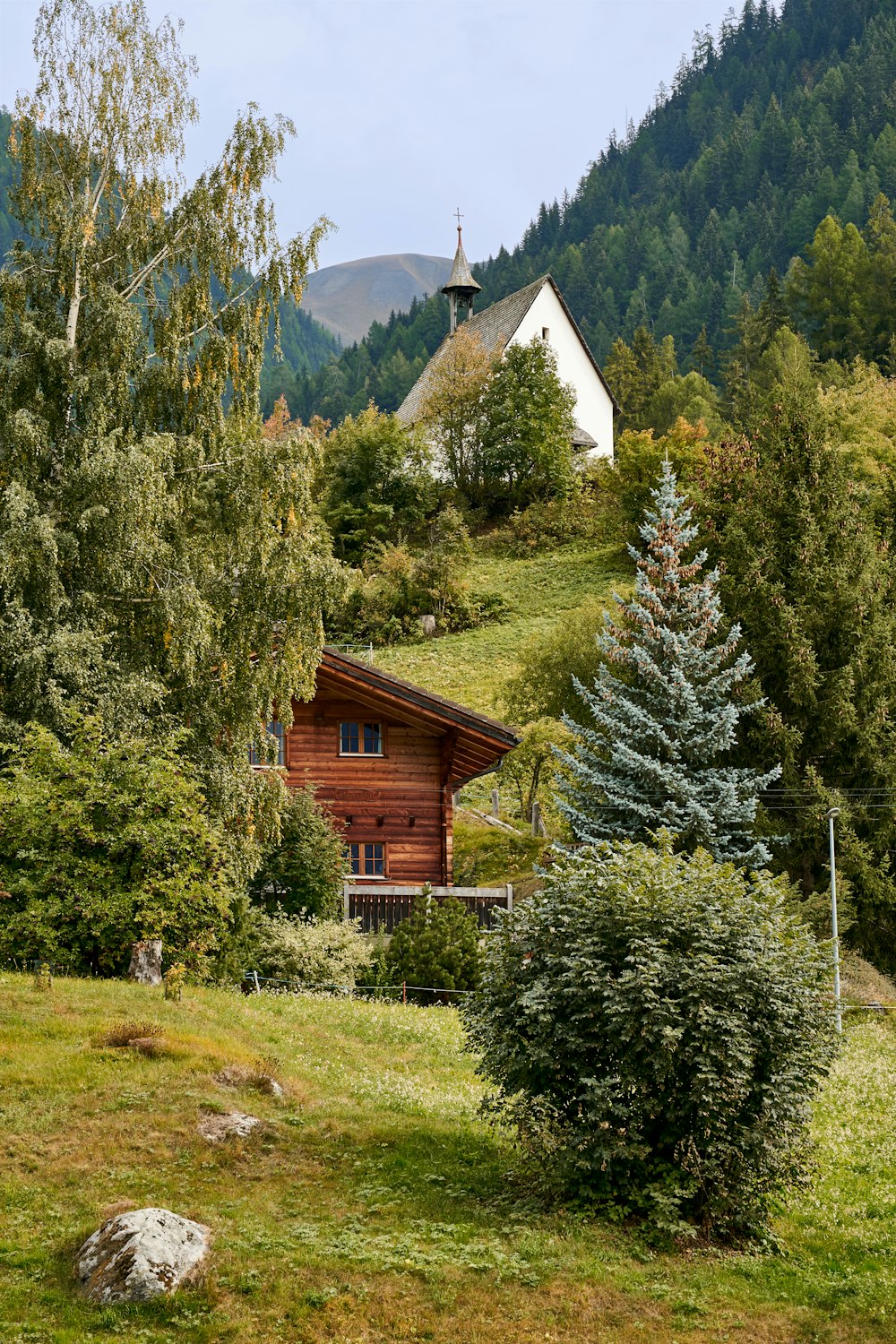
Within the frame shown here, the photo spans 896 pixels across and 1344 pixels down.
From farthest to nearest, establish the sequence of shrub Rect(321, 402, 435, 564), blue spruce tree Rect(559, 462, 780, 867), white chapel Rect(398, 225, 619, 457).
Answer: white chapel Rect(398, 225, 619, 457) → shrub Rect(321, 402, 435, 564) → blue spruce tree Rect(559, 462, 780, 867)

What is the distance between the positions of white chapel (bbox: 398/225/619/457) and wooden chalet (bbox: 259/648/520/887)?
164ft

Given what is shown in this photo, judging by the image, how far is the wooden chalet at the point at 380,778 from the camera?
97.4 ft

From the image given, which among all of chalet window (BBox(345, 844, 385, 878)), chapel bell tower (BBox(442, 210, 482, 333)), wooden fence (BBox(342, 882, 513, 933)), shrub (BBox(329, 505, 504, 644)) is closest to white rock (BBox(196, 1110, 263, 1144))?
wooden fence (BBox(342, 882, 513, 933))

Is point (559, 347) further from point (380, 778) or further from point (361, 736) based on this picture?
point (380, 778)

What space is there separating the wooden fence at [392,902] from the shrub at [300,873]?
2.43ft

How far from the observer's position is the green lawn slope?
50.5m

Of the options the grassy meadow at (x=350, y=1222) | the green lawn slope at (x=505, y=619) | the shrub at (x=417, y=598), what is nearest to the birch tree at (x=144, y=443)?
the grassy meadow at (x=350, y=1222)

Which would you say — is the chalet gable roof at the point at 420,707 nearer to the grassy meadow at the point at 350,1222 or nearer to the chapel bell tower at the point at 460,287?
the grassy meadow at the point at 350,1222

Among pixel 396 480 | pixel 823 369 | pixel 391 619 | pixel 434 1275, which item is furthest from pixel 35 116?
pixel 823 369

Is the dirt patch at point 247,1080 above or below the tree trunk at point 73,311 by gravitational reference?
below

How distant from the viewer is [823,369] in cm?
8419

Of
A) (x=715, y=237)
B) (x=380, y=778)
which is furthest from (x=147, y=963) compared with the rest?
(x=715, y=237)

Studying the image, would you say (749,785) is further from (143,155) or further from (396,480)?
(396,480)

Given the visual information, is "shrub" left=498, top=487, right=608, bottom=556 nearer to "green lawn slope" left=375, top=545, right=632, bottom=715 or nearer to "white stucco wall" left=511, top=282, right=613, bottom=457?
"green lawn slope" left=375, top=545, right=632, bottom=715
